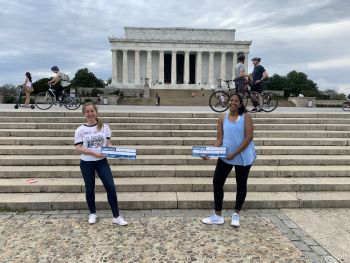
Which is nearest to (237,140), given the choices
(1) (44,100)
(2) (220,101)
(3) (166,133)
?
(3) (166,133)

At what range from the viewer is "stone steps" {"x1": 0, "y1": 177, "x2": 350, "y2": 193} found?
6230 mm

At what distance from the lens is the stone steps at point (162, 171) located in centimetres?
675

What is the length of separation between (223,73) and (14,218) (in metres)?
70.6

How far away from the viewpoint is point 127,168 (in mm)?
7090

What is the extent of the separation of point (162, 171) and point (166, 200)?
1179mm

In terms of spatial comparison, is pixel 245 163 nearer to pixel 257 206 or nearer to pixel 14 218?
pixel 257 206

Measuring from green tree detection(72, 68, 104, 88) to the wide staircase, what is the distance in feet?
262

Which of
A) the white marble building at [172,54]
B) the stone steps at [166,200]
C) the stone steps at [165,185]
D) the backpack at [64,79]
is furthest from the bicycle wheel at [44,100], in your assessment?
the white marble building at [172,54]

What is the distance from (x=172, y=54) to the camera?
7269 centimetres

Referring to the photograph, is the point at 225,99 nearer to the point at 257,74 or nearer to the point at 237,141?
the point at 257,74

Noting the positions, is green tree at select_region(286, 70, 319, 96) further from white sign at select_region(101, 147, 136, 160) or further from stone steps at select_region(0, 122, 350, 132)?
white sign at select_region(101, 147, 136, 160)

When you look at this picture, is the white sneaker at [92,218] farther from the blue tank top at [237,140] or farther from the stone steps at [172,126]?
the stone steps at [172,126]

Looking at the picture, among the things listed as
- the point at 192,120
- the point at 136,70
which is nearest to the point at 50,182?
the point at 192,120

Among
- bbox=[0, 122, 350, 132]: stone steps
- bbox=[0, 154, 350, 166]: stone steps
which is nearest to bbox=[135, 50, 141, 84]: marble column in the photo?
bbox=[0, 122, 350, 132]: stone steps
